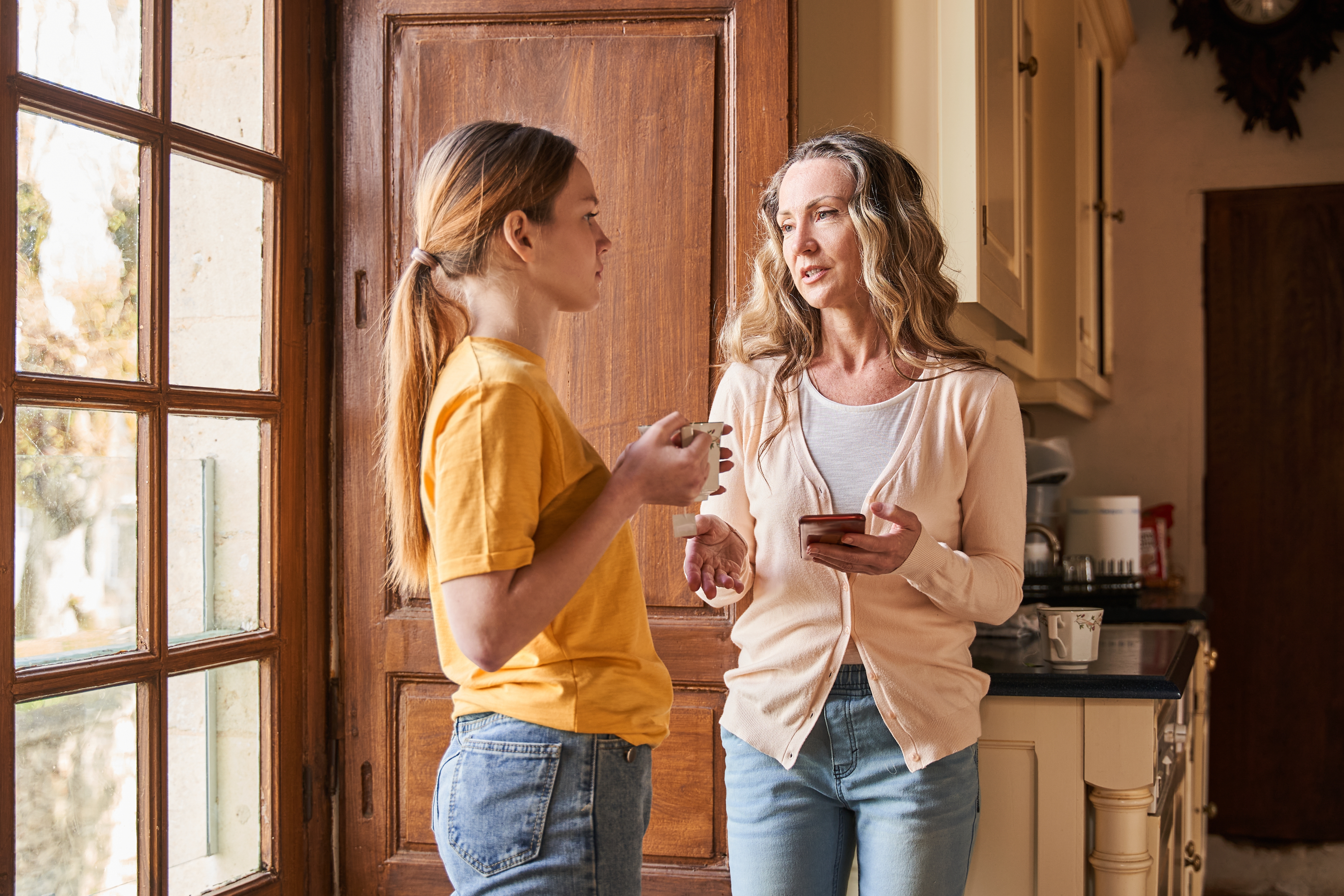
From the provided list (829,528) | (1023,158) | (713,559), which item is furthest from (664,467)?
(1023,158)

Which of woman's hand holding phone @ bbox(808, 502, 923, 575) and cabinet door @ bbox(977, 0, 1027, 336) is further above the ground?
cabinet door @ bbox(977, 0, 1027, 336)

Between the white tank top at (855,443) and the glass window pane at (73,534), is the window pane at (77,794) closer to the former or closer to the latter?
the glass window pane at (73,534)

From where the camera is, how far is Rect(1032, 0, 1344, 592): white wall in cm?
350

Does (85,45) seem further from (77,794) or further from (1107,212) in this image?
(1107,212)

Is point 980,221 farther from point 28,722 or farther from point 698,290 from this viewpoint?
point 28,722

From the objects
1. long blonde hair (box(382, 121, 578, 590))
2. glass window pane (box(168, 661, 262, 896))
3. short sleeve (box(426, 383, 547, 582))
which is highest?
long blonde hair (box(382, 121, 578, 590))

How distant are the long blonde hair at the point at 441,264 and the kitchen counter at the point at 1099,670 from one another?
0.83 metres

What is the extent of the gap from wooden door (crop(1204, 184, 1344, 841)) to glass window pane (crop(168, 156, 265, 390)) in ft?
9.65

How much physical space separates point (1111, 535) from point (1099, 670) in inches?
52.1

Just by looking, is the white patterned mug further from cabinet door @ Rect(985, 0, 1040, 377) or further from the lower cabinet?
cabinet door @ Rect(985, 0, 1040, 377)

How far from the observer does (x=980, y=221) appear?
1772 mm

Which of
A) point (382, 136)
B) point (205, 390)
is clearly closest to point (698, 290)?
point (382, 136)

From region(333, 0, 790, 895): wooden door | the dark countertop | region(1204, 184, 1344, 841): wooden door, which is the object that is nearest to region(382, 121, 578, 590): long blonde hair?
region(333, 0, 790, 895): wooden door

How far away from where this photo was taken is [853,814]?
1325 millimetres
